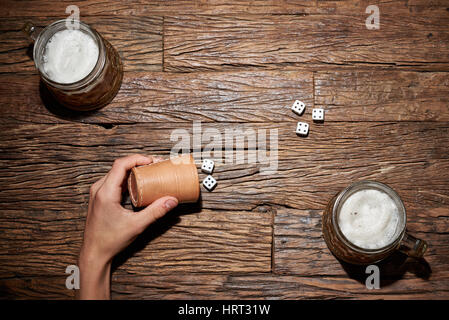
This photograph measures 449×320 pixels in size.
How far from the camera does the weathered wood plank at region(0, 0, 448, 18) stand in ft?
6.46

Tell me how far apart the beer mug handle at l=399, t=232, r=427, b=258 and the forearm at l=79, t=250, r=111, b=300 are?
1405mm

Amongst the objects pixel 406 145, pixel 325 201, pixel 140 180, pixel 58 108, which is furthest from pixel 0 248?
pixel 406 145

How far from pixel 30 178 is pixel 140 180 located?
71 centimetres

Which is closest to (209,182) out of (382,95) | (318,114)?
(318,114)

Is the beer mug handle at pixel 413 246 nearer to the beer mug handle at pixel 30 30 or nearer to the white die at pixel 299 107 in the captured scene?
the white die at pixel 299 107

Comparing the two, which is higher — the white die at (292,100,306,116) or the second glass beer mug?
the white die at (292,100,306,116)

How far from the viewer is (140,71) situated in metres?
1.95

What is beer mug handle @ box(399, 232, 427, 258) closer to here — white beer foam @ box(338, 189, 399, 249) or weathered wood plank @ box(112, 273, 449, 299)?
white beer foam @ box(338, 189, 399, 249)

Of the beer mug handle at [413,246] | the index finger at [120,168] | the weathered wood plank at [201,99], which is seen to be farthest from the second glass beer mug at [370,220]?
the index finger at [120,168]

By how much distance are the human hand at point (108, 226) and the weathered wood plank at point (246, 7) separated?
0.84m

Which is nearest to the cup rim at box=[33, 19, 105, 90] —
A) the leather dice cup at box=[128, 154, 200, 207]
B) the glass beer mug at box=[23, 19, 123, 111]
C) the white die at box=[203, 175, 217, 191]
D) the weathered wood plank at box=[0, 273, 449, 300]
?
the glass beer mug at box=[23, 19, 123, 111]

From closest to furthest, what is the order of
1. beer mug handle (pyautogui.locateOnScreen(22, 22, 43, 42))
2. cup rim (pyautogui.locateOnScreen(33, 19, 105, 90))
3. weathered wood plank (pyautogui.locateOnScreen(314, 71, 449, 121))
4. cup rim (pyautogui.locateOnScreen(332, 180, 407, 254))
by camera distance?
cup rim (pyautogui.locateOnScreen(332, 180, 407, 254)), cup rim (pyautogui.locateOnScreen(33, 19, 105, 90)), beer mug handle (pyautogui.locateOnScreen(22, 22, 43, 42)), weathered wood plank (pyautogui.locateOnScreen(314, 71, 449, 121))

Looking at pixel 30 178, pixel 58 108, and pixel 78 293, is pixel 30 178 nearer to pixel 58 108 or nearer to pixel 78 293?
pixel 58 108

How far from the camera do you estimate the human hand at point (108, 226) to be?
170cm
